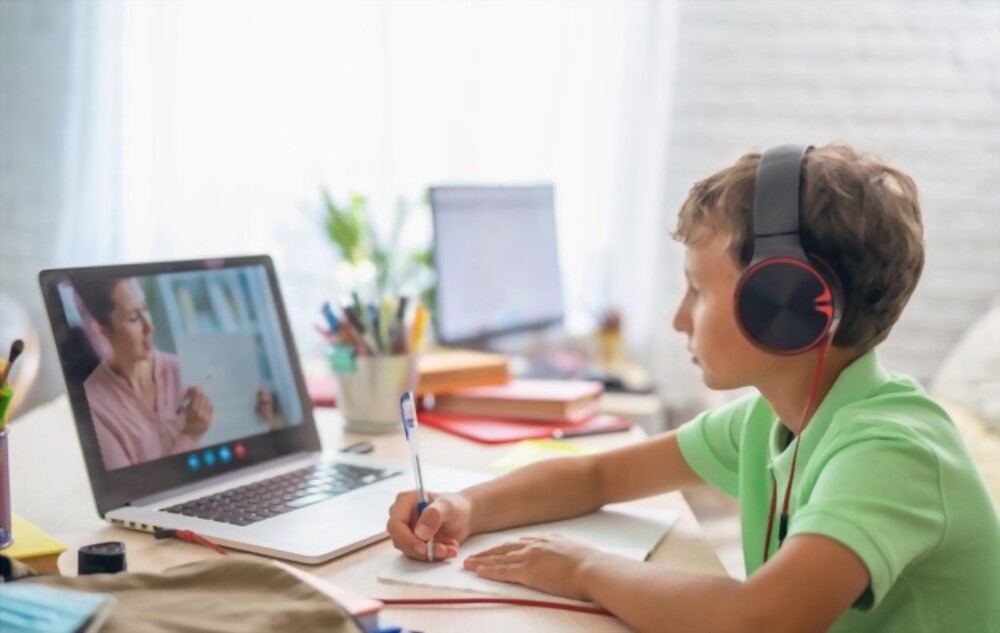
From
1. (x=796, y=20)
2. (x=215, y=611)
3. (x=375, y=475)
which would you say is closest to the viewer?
(x=215, y=611)

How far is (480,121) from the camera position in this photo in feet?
8.67

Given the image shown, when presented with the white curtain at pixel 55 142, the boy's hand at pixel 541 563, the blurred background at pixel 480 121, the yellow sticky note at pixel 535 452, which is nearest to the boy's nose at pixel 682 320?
the boy's hand at pixel 541 563

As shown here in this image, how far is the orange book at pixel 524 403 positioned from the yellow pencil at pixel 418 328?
0.52 feet

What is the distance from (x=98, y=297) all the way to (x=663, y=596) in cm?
64

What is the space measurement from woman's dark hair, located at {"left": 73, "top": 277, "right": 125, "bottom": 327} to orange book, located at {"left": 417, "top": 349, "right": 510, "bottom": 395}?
61 cm

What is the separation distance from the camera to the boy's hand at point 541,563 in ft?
3.03

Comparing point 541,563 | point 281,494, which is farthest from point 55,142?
point 541,563

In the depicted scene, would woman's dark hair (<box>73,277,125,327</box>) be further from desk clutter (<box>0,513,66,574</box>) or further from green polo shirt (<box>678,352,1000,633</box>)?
green polo shirt (<box>678,352,1000,633</box>)

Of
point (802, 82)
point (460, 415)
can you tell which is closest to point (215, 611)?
point (460, 415)

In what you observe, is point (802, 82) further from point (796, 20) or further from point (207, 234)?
point (207, 234)

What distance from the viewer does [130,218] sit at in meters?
2.65

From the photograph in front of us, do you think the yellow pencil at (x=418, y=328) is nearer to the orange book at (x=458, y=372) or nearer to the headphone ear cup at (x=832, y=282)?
the orange book at (x=458, y=372)

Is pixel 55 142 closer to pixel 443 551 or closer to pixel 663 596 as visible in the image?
pixel 443 551

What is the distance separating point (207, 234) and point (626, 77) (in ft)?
3.54
